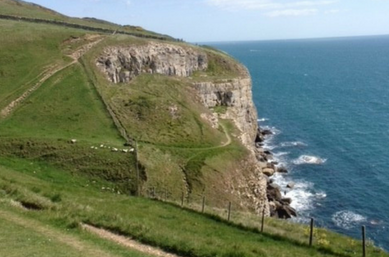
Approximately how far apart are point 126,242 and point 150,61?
235 feet

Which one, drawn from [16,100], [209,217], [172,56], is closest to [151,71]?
[172,56]

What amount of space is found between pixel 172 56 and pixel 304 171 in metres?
37.4

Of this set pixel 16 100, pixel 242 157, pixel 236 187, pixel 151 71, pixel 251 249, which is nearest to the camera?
pixel 251 249

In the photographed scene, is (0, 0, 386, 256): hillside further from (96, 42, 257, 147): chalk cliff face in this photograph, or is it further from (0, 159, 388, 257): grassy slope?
(96, 42, 257, 147): chalk cliff face

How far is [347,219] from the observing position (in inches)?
2532

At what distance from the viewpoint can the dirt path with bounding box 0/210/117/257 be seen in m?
23.9

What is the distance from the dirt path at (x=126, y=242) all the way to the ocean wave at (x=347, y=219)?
4209 centimetres

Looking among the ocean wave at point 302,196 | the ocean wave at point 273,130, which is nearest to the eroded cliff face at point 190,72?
the ocean wave at point 302,196

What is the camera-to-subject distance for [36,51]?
274 feet

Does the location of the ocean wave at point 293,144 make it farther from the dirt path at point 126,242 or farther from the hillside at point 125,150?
the dirt path at point 126,242

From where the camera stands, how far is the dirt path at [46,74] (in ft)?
216

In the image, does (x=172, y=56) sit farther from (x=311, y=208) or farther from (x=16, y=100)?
(x=311, y=208)

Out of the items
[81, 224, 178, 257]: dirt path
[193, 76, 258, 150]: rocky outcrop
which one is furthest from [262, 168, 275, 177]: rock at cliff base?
[81, 224, 178, 257]: dirt path

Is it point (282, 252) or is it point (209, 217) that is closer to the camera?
point (282, 252)
